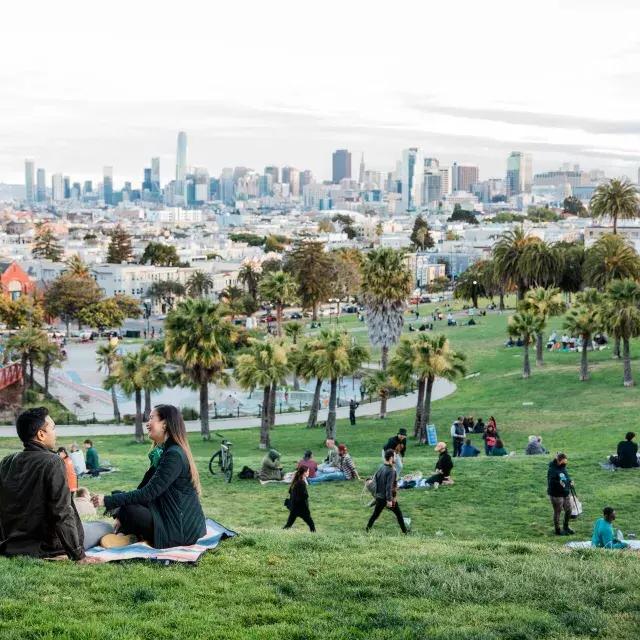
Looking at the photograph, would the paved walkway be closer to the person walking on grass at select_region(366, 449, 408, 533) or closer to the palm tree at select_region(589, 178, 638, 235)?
the person walking on grass at select_region(366, 449, 408, 533)

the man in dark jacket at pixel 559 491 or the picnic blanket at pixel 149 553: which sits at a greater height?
the picnic blanket at pixel 149 553

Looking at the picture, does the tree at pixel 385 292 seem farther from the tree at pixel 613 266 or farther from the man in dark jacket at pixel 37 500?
the man in dark jacket at pixel 37 500

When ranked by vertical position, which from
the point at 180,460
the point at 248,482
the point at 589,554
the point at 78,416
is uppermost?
the point at 180,460

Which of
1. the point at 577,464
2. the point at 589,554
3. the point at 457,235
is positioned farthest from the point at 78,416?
the point at 457,235

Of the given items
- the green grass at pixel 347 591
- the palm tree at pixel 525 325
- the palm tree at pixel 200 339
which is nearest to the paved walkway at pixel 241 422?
the palm tree at pixel 200 339

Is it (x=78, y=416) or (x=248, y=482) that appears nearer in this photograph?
(x=248, y=482)

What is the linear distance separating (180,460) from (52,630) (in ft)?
6.64

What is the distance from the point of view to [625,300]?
36906 millimetres

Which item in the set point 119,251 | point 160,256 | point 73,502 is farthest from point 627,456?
point 119,251

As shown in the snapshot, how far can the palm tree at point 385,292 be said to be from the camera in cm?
4566

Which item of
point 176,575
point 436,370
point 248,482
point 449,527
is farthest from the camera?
point 436,370

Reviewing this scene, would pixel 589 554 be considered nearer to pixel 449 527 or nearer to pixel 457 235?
pixel 449 527

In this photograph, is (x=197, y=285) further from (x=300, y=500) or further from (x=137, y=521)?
(x=137, y=521)

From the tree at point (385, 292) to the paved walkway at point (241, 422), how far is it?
3.68m
